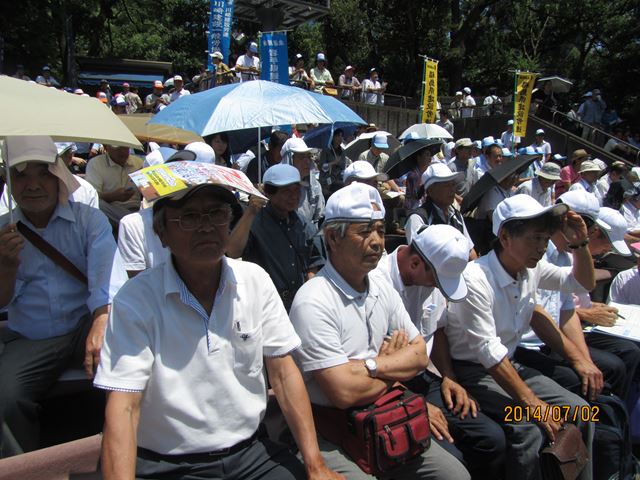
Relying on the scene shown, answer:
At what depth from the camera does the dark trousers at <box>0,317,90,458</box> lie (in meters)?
2.49

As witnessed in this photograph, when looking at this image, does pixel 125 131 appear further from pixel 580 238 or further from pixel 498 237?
pixel 580 238

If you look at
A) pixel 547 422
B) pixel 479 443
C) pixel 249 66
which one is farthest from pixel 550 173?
pixel 249 66

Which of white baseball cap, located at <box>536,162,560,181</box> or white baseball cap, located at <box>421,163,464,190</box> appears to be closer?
white baseball cap, located at <box>421,163,464,190</box>

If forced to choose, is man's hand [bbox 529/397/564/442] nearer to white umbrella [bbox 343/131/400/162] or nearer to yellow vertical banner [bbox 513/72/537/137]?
white umbrella [bbox 343/131/400/162]

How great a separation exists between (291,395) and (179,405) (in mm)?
476

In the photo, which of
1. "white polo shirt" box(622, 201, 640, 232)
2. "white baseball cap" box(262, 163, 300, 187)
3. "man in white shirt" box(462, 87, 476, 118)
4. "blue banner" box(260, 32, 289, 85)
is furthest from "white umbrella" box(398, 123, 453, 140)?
"man in white shirt" box(462, 87, 476, 118)

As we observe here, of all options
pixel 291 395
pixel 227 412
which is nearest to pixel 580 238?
pixel 291 395

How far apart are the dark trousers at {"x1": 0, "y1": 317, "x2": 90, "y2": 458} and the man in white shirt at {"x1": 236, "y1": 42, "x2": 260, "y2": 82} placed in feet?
33.3

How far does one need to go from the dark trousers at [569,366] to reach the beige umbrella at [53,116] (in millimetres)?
2926

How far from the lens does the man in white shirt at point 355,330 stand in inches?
90.1

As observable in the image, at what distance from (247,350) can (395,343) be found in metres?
0.82

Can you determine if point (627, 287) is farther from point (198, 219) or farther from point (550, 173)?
point (198, 219)

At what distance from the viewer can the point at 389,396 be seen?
2348 mm

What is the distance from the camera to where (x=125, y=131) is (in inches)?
108
